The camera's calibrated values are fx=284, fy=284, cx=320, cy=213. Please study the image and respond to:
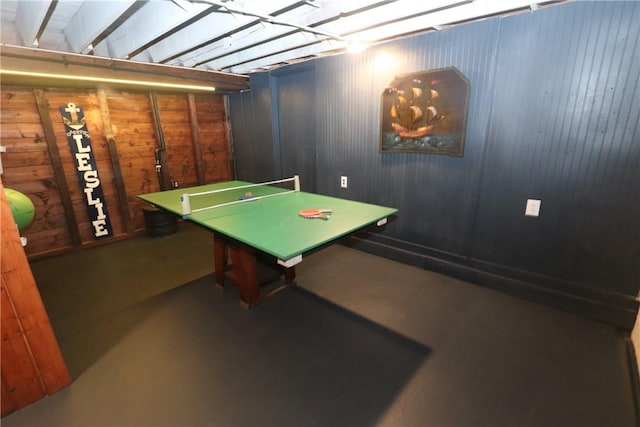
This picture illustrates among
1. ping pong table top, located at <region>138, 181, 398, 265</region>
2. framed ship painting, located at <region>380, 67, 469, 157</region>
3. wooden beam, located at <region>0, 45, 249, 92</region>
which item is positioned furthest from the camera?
wooden beam, located at <region>0, 45, 249, 92</region>

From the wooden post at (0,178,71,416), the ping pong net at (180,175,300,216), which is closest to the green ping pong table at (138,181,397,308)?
the ping pong net at (180,175,300,216)

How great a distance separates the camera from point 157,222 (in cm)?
435

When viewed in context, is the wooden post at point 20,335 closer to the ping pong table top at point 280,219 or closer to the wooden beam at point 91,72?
the ping pong table top at point 280,219

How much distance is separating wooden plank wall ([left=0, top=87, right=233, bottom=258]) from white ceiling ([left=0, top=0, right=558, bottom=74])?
2.90ft

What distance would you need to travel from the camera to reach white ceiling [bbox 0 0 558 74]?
81.7 inches

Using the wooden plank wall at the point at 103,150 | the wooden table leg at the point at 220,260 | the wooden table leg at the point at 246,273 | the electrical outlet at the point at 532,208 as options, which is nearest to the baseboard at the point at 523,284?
the electrical outlet at the point at 532,208

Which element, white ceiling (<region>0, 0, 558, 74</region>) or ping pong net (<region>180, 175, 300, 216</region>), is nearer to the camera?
white ceiling (<region>0, 0, 558, 74</region>)

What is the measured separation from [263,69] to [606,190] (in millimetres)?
4244

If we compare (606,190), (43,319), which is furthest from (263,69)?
(606,190)

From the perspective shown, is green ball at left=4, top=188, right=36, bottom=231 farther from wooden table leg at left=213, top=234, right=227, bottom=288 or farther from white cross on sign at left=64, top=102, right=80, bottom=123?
wooden table leg at left=213, top=234, right=227, bottom=288

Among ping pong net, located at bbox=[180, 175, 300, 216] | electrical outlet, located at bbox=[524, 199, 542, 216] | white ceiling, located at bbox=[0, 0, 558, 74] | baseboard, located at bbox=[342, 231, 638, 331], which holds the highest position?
white ceiling, located at bbox=[0, 0, 558, 74]

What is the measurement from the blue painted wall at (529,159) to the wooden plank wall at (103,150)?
2781 mm

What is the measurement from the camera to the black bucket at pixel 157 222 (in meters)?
4.32

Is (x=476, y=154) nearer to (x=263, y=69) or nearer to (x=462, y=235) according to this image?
(x=462, y=235)
